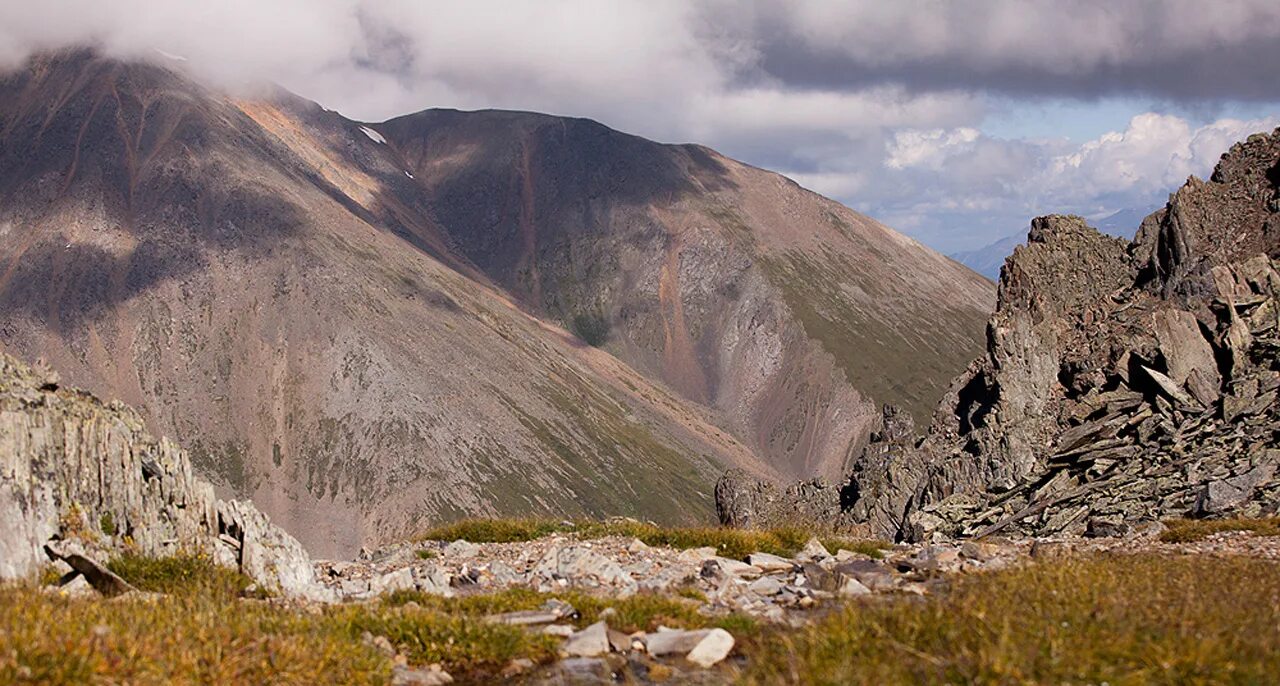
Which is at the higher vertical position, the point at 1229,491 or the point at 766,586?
the point at 1229,491

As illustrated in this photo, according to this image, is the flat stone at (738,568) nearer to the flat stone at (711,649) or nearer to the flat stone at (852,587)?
the flat stone at (852,587)

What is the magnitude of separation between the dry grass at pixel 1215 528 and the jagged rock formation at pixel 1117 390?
2.15 meters

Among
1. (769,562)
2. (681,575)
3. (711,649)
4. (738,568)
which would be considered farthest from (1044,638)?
(769,562)

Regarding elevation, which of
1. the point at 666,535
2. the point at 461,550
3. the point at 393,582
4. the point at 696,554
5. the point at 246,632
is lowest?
the point at 461,550

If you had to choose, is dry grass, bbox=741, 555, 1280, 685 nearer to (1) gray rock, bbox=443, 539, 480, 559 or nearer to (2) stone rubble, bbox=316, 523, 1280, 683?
(2) stone rubble, bbox=316, 523, 1280, 683

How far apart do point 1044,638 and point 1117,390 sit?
33.4 m

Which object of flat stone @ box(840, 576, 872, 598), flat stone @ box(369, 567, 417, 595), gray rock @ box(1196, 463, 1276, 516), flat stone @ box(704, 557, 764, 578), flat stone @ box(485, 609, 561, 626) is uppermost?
gray rock @ box(1196, 463, 1276, 516)

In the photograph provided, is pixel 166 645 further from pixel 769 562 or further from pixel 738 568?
pixel 769 562

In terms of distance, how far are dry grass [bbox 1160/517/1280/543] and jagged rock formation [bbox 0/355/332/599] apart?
17.6m

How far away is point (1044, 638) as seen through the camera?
10758mm

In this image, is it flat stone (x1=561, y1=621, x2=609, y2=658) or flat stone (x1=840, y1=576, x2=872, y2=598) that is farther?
flat stone (x1=840, y1=576, x2=872, y2=598)

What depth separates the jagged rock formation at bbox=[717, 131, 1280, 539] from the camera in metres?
30.1

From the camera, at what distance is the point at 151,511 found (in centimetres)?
1780

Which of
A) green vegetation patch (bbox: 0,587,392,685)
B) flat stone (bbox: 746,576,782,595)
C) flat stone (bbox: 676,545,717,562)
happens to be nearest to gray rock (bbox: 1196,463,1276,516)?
flat stone (bbox: 676,545,717,562)
